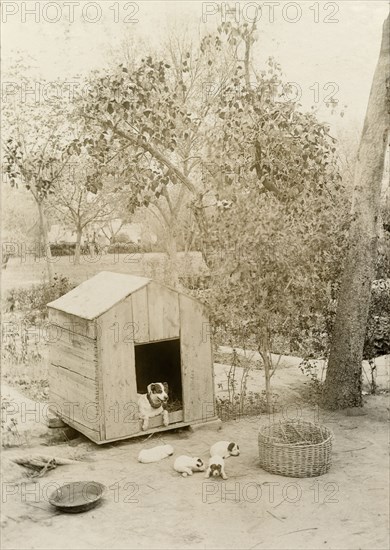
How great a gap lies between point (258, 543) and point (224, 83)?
10.7 feet

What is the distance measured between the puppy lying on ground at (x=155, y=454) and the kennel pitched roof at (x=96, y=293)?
113 cm

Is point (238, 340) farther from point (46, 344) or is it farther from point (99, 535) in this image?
point (99, 535)

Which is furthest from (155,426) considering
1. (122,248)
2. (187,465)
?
(122,248)

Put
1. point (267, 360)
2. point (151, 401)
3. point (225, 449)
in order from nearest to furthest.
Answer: point (225, 449) → point (151, 401) → point (267, 360)

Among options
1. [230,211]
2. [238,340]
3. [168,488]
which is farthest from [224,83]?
[168,488]

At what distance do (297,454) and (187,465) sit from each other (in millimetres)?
800

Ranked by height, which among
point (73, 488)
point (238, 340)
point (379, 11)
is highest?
point (379, 11)

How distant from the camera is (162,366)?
603 cm

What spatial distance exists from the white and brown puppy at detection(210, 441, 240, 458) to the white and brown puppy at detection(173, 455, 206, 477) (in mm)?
190

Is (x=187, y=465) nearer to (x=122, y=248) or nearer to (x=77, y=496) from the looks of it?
(x=77, y=496)

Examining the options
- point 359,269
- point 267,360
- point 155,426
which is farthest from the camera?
point 359,269

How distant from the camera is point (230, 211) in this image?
534 cm

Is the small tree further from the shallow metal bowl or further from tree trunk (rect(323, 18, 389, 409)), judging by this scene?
tree trunk (rect(323, 18, 389, 409))

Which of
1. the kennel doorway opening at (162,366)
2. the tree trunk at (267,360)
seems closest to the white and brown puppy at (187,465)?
the kennel doorway opening at (162,366)
